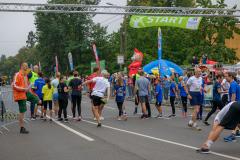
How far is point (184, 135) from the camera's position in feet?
31.8

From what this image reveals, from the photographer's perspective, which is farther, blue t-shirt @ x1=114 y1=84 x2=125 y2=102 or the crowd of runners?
blue t-shirt @ x1=114 y1=84 x2=125 y2=102

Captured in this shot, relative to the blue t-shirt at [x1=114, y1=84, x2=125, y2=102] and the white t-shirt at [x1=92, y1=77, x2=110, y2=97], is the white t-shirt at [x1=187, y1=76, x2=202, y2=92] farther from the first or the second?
the blue t-shirt at [x1=114, y1=84, x2=125, y2=102]

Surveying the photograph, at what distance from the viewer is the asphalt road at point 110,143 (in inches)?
269

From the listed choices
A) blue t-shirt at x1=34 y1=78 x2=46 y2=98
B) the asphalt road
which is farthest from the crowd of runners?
the asphalt road

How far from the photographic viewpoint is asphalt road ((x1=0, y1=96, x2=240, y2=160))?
684 cm

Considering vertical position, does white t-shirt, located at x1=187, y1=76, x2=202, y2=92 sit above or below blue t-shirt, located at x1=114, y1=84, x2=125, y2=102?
above

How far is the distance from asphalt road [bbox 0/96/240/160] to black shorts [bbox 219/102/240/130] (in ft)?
1.99

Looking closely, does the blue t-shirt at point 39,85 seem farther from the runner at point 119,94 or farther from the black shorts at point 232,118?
the black shorts at point 232,118

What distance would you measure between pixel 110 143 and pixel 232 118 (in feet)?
9.67

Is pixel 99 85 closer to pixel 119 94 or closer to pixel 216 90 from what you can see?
pixel 119 94

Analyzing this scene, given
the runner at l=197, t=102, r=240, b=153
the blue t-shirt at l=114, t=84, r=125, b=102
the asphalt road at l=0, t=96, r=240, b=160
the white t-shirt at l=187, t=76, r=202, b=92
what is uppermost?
the white t-shirt at l=187, t=76, r=202, b=92

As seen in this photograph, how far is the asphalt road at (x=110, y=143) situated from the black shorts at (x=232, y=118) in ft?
1.99

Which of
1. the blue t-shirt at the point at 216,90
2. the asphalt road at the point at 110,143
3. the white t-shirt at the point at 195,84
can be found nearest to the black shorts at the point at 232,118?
the asphalt road at the point at 110,143

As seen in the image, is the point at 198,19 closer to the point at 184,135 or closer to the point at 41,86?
the point at 41,86
